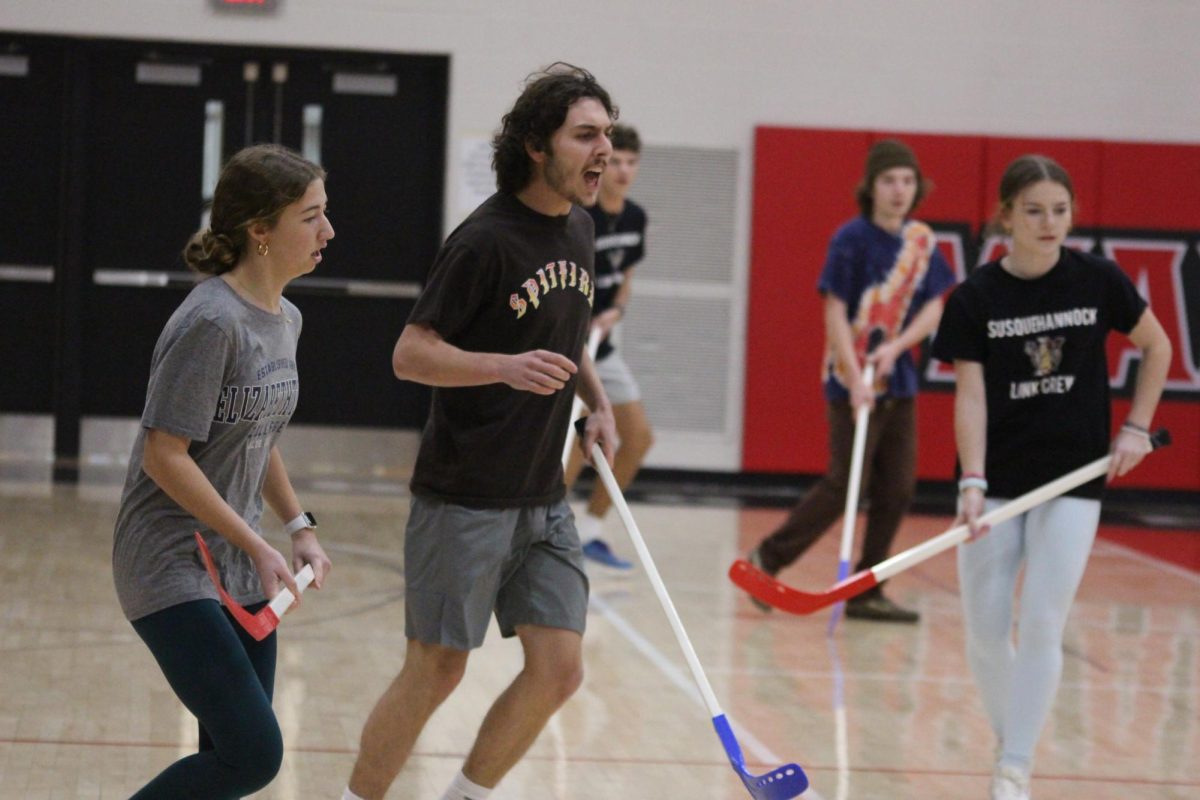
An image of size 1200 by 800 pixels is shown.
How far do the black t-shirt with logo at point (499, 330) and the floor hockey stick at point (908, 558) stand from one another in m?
1.14

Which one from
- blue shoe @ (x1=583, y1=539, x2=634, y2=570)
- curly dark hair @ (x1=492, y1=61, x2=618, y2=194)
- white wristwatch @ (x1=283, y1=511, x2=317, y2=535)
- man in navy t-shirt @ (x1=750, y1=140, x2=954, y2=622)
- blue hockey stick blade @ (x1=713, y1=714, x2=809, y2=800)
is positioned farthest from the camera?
blue shoe @ (x1=583, y1=539, x2=634, y2=570)

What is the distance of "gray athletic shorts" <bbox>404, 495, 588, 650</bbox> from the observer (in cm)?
323

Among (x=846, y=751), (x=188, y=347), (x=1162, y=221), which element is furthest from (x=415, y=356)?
(x=1162, y=221)

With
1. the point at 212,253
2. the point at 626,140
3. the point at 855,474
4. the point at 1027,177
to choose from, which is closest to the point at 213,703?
the point at 212,253

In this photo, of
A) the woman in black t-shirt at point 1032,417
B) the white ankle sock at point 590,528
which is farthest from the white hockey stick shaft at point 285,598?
the white ankle sock at point 590,528

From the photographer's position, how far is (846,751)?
467cm

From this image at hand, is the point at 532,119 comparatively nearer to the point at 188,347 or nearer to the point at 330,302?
the point at 188,347

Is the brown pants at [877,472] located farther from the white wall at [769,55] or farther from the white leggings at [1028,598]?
the white wall at [769,55]

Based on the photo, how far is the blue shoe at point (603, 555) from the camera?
7.53m

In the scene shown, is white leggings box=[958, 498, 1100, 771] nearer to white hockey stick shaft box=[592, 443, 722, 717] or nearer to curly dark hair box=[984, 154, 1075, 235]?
curly dark hair box=[984, 154, 1075, 235]

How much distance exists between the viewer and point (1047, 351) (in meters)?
4.09

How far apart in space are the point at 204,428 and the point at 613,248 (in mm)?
4583

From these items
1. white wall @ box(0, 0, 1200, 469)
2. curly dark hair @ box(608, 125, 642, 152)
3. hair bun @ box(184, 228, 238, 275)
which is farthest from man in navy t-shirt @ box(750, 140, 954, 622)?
white wall @ box(0, 0, 1200, 469)

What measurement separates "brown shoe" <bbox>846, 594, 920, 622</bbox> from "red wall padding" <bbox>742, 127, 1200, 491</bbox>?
387 cm
